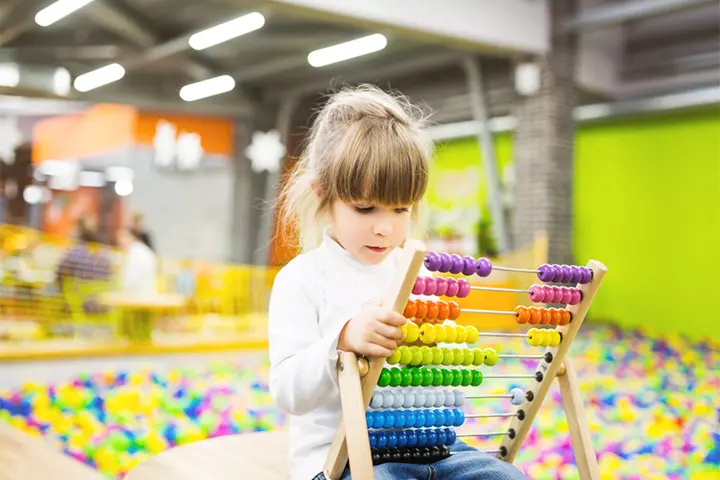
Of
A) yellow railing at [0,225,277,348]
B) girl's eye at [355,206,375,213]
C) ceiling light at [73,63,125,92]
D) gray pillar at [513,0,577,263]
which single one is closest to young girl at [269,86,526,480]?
girl's eye at [355,206,375,213]

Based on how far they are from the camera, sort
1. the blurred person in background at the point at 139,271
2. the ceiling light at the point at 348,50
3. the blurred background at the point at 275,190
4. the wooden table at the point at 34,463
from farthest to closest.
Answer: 1. the ceiling light at the point at 348,50
2. the blurred person in background at the point at 139,271
3. the blurred background at the point at 275,190
4. the wooden table at the point at 34,463

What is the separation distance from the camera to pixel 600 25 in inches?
327

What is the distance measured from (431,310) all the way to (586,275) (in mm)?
397

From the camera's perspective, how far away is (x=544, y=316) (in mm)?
1698

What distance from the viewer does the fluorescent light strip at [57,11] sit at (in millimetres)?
8411

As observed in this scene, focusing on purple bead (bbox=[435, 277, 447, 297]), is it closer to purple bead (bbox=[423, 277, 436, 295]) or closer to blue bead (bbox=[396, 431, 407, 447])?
purple bead (bbox=[423, 277, 436, 295])

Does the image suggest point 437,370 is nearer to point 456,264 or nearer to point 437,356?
point 437,356

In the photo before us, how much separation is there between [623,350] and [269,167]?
7677 mm

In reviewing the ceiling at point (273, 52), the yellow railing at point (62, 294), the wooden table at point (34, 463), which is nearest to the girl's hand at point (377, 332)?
the wooden table at point (34, 463)

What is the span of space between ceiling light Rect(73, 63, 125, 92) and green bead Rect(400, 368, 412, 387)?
1073 cm

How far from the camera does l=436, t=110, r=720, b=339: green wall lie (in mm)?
9195

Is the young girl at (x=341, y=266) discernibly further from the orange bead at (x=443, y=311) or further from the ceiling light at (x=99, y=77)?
the ceiling light at (x=99, y=77)

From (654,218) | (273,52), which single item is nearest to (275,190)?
(273,52)

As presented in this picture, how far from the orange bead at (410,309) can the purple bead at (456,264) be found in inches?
4.3
